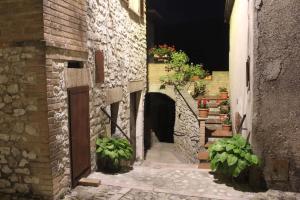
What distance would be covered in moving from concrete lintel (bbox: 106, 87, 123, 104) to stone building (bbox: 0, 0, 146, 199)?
0.89m

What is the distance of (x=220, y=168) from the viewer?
18.7 feet

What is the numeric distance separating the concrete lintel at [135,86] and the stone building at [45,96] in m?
2.99

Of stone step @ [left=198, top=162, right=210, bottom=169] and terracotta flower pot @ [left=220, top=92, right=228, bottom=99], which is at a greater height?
terracotta flower pot @ [left=220, top=92, right=228, bottom=99]

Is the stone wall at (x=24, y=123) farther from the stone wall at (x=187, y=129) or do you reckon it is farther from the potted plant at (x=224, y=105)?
the potted plant at (x=224, y=105)

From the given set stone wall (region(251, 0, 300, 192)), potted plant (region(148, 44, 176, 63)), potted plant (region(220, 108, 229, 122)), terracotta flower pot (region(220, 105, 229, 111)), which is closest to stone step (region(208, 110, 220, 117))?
potted plant (region(220, 108, 229, 122))

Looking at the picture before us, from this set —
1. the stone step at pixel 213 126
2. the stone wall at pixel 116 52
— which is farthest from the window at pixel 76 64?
the stone step at pixel 213 126

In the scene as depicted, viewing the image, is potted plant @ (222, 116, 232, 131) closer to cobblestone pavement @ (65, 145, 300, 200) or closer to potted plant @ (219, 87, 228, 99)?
potted plant @ (219, 87, 228, 99)

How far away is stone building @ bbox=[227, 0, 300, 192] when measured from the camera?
5121mm

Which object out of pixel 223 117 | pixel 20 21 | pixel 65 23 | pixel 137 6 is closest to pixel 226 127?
pixel 223 117

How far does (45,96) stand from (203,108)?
27.1 feet

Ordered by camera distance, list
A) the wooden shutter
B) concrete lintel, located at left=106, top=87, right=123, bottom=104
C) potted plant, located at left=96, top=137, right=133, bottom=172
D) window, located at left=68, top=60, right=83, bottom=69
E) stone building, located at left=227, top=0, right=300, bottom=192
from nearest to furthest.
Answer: stone building, located at left=227, top=0, right=300, bottom=192 → window, located at left=68, top=60, right=83, bottom=69 → potted plant, located at left=96, top=137, right=133, bottom=172 → the wooden shutter → concrete lintel, located at left=106, top=87, right=123, bottom=104

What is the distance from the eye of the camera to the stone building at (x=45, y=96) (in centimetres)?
466

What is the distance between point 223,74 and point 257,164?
8939 mm

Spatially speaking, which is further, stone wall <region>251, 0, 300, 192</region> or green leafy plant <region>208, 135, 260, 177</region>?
green leafy plant <region>208, 135, 260, 177</region>
